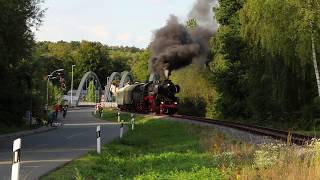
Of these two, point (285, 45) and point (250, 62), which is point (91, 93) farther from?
point (285, 45)

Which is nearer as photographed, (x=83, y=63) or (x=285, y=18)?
(x=285, y=18)

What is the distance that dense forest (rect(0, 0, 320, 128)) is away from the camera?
32.9 m

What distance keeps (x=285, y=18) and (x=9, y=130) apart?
19.1 meters

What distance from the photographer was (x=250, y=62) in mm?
52750

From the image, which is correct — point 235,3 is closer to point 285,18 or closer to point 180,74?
point 180,74

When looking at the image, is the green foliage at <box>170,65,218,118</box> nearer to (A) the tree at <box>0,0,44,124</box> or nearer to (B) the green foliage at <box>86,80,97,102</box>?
(A) the tree at <box>0,0,44,124</box>

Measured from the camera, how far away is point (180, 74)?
263ft

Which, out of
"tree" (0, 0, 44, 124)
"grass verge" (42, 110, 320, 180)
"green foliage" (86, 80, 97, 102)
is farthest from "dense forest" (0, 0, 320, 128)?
"green foliage" (86, 80, 97, 102)

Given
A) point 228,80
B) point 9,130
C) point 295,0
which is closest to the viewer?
point 295,0

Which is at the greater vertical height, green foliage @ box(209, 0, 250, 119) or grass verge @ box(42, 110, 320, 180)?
green foliage @ box(209, 0, 250, 119)

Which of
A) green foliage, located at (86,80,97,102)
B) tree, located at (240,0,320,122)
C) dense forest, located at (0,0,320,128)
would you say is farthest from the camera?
green foliage, located at (86,80,97,102)

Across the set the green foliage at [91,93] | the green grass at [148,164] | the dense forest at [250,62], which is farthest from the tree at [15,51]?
the green foliage at [91,93]

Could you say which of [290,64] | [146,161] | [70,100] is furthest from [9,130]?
[70,100]

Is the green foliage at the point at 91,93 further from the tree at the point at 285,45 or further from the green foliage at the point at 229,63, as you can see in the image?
the tree at the point at 285,45
